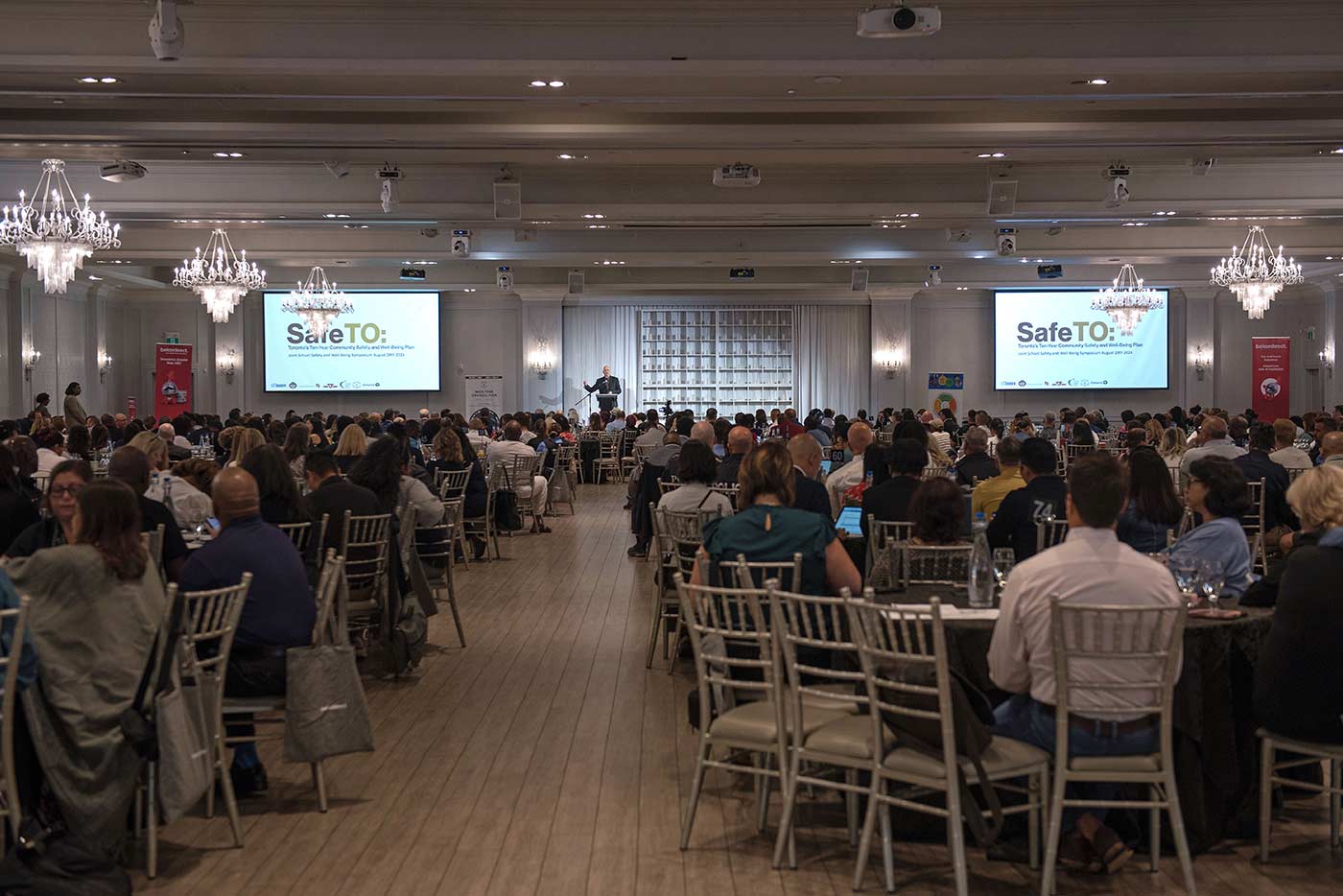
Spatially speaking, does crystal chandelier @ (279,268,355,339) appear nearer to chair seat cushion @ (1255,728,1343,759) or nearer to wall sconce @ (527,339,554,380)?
wall sconce @ (527,339,554,380)

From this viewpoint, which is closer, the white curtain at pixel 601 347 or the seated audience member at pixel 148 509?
the seated audience member at pixel 148 509

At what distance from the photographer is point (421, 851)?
4.43m

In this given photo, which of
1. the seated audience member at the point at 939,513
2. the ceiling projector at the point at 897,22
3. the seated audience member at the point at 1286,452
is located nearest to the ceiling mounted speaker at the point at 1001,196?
the seated audience member at the point at 1286,452

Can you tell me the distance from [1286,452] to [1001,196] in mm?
5081

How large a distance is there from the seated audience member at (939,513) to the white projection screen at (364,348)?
829 inches

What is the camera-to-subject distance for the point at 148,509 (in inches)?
223

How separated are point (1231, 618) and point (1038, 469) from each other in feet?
7.15

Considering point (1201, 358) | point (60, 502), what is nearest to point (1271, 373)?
point (1201, 358)

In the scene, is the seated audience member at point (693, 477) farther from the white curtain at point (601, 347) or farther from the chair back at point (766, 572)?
the white curtain at point (601, 347)

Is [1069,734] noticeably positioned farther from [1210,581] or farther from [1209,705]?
[1210,581]

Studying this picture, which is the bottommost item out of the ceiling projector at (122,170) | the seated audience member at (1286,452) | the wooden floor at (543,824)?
the wooden floor at (543,824)

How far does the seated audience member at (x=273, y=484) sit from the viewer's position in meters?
6.44

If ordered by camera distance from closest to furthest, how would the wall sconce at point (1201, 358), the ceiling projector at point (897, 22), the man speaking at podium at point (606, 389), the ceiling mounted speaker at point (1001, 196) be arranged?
the ceiling projector at point (897, 22) < the ceiling mounted speaker at point (1001, 196) < the man speaking at podium at point (606, 389) < the wall sconce at point (1201, 358)

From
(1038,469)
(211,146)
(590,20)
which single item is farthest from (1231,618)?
(211,146)
